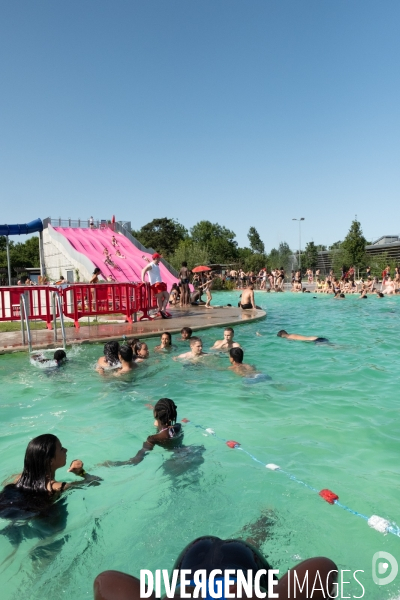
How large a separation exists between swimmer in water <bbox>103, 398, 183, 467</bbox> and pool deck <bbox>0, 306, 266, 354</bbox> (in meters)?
5.65

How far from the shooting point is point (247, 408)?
21.1 ft

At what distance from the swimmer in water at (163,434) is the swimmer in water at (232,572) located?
2685mm

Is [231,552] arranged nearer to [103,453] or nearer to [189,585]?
[189,585]

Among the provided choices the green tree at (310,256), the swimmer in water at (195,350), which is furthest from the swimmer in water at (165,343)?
the green tree at (310,256)

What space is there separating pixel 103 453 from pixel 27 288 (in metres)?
6.29

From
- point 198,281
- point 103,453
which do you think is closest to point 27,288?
point 103,453

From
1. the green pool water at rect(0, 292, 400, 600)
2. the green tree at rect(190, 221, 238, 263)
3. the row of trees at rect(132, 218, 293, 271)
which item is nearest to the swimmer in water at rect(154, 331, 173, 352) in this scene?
the green pool water at rect(0, 292, 400, 600)

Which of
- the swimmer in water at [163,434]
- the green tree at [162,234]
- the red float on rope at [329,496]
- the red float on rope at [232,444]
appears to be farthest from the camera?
the green tree at [162,234]

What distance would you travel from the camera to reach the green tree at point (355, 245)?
40500 mm

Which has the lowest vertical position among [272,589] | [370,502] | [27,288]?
[370,502]

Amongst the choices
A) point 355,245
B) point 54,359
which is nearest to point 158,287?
point 54,359

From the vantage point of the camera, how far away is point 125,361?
806 centimetres

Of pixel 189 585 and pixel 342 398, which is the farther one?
pixel 342 398

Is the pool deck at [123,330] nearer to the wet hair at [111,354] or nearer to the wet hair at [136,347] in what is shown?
the wet hair at [136,347]
